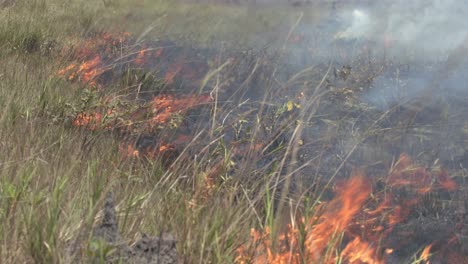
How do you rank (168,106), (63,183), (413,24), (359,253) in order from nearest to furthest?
(63,183), (359,253), (168,106), (413,24)

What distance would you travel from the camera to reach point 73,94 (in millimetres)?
4148

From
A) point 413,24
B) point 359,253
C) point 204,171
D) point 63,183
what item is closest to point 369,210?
point 359,253

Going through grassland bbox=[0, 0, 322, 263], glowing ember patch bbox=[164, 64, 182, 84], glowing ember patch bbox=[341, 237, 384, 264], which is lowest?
glowing ember patch bbox=[341, 237, 384, 264]

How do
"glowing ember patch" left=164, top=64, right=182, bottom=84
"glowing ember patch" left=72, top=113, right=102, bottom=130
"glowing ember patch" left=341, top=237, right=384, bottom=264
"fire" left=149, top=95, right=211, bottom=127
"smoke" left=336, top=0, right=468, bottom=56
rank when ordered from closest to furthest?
"glowing ember patch" left=341, top=237, right=384, bottom=264 < "glowing ember patch" left=72, top=113, right=102, bottom=130 < "fire" left=149, top=95, right=211, bottom=127 < "glowing ember patch" left=164, top=64, right=182, bottom=84 < "smoke" left=336, top=0, right=468, bottom=56

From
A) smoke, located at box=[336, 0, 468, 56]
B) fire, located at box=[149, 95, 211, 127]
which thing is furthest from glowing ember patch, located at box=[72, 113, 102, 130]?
smoke, located at box=[336, 0, 468, 56]

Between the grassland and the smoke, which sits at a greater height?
the grassland

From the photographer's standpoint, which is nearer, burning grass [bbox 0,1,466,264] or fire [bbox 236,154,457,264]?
burning grass [bbox 0,1,466,264]

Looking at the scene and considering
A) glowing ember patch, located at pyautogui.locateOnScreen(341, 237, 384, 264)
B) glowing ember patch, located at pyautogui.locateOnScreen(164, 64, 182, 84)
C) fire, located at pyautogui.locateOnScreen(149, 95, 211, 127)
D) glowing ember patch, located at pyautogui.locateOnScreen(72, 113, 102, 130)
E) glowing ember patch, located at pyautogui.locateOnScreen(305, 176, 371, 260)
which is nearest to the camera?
glowing ember patch, located at pyautogui.locateOnScreen(341, 237, 384, 264)

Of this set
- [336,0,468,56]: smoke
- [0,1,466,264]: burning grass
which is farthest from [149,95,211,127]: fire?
[336,0,468,56]: smoke

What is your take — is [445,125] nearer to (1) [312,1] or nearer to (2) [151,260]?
(2) [151,260]

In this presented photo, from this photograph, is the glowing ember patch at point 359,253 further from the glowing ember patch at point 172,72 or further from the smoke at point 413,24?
the smoke at point 413,24

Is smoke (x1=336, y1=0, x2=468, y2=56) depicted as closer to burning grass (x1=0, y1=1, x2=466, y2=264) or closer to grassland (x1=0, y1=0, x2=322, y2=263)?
burning grass (x1=0, y1=1, x2=466, y2=264)

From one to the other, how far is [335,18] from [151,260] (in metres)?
7.49

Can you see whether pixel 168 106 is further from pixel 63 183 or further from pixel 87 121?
pixel 63 183
